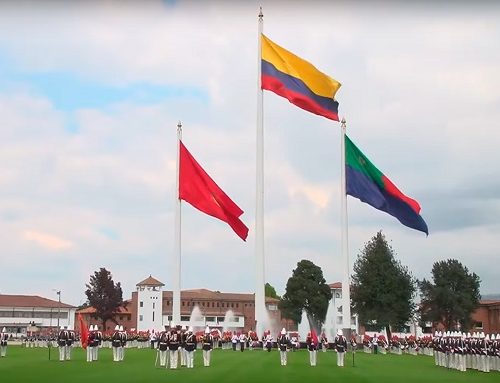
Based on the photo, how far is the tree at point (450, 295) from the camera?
69.6 m

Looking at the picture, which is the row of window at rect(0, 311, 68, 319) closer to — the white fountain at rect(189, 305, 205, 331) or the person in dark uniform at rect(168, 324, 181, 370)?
the white fountain at rect(189, 305, 205, 331)

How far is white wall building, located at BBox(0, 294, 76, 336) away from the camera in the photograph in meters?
108

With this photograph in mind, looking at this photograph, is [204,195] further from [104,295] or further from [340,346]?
[104,295]

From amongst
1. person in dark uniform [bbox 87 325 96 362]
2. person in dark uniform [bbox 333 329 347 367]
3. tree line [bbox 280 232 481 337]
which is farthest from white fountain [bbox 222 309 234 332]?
person in dark uniform [bbox 333 329 347 367]

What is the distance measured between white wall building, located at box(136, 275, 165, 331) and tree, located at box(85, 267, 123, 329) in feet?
20.5

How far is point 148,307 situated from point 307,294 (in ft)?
110

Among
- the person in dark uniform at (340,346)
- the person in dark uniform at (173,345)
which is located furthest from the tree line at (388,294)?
the person in dark uniform at (173,345)

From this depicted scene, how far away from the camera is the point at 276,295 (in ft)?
479

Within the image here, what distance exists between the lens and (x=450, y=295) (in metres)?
69.8

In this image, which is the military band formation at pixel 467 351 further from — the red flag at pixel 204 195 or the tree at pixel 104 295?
the tree at pixel 104 295

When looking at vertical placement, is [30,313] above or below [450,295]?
below

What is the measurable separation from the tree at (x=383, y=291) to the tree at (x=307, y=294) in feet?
41.6

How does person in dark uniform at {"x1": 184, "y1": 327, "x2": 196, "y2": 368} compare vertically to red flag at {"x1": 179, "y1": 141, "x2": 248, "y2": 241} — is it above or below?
below

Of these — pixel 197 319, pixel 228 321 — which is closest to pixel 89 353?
pixel 197 319
